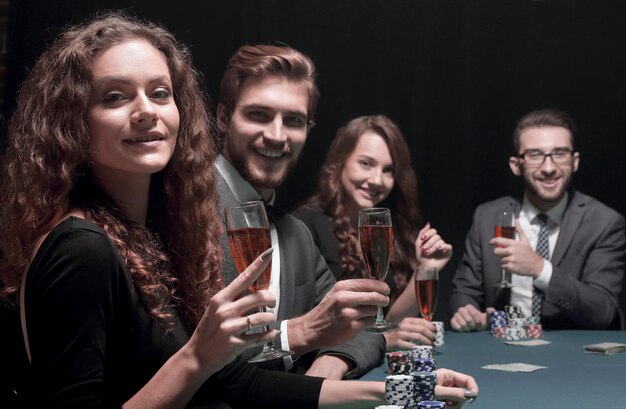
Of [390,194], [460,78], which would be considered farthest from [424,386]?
[460,78]

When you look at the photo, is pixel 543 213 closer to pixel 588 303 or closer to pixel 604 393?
pixel 588 303

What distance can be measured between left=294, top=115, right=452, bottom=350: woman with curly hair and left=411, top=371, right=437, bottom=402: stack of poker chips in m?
2.13

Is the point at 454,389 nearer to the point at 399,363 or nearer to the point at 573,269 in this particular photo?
the point at 399,363

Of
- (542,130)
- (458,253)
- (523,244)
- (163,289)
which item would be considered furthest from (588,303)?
(163,289)

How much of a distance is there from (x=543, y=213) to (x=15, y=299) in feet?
10.8

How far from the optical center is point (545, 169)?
4.66 m

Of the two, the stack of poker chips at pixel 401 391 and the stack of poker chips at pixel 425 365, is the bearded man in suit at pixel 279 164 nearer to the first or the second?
the stack of poker chips at pixel 425 365

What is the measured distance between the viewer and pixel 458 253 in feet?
18.4

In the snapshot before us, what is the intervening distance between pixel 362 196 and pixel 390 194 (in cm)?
24

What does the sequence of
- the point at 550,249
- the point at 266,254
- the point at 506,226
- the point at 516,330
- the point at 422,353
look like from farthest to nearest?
the point at 550,249 < the point at 506,226 < the point at 516,330 < the point at 422,353 < the point at 266,254

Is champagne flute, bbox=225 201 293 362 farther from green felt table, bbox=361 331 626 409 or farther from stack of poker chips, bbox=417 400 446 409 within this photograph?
green felt table, bbox=361 331 626 409

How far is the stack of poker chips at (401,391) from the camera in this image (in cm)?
188

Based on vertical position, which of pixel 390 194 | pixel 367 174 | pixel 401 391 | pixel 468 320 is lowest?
pixel 468 320

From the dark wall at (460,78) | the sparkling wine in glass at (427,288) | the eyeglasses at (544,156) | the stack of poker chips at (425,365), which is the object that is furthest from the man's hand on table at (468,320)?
the dark wall at (460,78)
